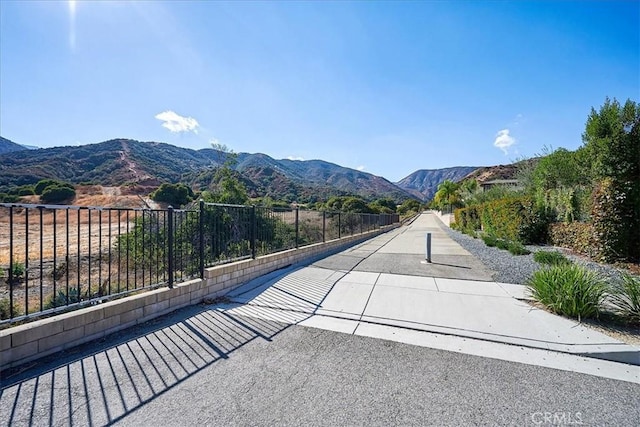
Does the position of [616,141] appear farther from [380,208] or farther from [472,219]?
[380,208]

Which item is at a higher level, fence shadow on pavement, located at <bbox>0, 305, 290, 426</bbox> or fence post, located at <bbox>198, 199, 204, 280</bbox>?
fence post, located at <bbox>198, 199, 204, 280</bbox>

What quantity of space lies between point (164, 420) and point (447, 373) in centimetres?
251

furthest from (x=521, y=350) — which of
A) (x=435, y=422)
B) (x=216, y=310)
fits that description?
(x=216, y=310)

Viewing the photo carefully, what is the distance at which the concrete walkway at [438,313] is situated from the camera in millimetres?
3404

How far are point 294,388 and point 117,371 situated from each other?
A: 174cm

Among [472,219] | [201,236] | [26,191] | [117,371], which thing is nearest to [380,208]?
[472,219]

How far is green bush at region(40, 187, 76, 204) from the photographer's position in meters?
32.0

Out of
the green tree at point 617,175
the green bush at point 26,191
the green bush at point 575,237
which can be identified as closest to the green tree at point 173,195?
the green bush at point 26,191

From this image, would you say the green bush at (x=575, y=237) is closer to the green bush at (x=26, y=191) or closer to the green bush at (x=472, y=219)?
the green bush at (x=472, y=219)

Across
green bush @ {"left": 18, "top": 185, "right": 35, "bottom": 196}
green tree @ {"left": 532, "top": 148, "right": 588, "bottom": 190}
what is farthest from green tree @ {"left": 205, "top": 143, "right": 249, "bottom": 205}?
green bush @ {"left": 18, "top": 185, "right": 35, "bottom": 196}

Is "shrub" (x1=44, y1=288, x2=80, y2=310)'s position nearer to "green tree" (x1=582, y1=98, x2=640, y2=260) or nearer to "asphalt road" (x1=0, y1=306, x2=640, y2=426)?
"asphalt road" (x1=0, y1=306, x2=640, y2=426)

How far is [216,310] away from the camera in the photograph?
4.81 meters

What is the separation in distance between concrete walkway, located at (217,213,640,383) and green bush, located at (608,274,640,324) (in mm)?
742

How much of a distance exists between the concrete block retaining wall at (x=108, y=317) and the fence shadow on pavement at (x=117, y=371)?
0.37 ft
